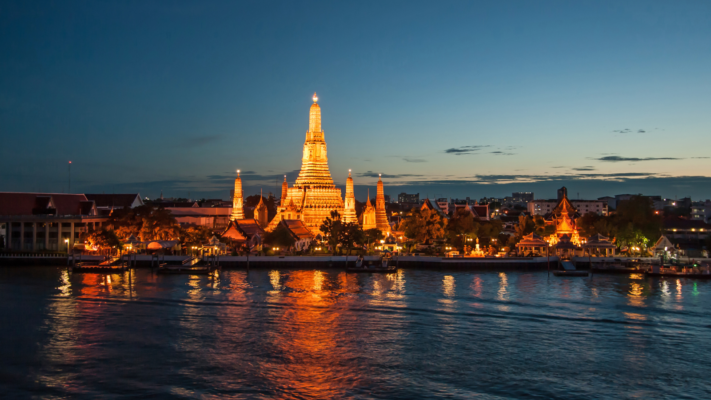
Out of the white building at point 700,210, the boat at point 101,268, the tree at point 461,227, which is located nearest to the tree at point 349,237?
the tree at point 461,227

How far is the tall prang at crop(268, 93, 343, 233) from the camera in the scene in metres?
56.5

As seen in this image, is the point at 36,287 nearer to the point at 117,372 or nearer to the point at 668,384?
the point at 117,372

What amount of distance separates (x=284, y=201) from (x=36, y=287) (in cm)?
2831

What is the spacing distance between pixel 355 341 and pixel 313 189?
1461 inches

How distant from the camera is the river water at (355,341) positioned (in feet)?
55.3

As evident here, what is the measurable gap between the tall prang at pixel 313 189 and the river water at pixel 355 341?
22669mm

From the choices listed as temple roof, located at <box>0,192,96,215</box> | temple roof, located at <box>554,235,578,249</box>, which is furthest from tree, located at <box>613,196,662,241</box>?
temple roof, located at <box>0,192,96,215</box>

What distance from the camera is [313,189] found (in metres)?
57.7

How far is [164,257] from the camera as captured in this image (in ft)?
145

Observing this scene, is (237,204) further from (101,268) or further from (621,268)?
(621,268)

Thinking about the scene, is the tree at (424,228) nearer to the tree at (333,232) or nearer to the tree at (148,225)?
the tree at (333,232)

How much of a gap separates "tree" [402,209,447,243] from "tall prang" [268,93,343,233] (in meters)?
7.10

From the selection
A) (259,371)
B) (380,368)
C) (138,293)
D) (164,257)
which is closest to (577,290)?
(380,368)

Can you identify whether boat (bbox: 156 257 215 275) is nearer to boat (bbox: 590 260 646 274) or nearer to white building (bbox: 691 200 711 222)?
boat (bbox: 590 260 646 274)
